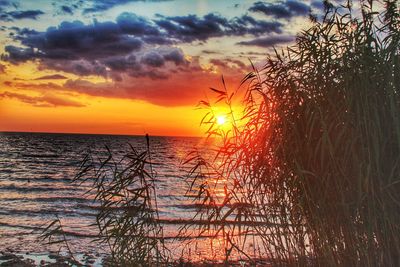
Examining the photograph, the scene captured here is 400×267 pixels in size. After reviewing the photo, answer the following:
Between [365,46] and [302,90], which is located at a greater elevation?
[365,46]

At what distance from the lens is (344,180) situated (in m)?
5.92

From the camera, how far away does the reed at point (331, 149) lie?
18.8ft

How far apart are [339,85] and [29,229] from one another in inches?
626

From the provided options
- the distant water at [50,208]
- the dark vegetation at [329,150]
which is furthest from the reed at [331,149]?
the distant water at [50,208]

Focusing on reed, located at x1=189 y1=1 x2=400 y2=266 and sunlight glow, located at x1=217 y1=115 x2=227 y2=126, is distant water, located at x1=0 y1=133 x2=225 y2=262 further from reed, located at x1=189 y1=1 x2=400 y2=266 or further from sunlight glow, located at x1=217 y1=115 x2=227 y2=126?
reed, located at x1=189 y1=1 x2=400 y2=266

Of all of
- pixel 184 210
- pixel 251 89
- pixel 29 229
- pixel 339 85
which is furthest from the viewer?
pixel 184 210

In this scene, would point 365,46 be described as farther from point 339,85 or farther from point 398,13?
point 398,13

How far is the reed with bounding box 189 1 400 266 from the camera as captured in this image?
5.74 meters

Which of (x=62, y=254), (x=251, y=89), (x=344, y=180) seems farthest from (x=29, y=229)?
(x=344, y=180)

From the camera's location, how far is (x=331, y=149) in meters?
5.70

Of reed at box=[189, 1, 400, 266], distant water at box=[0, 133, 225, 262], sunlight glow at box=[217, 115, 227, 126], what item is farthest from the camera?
distant water at box=[0, 133, 225, 262]

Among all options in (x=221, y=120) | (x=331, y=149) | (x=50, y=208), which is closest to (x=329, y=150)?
(x=331, y=149)

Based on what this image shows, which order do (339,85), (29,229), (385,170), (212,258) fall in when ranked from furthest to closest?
(29,229) < (212,258) < (339,85) < (385,170)

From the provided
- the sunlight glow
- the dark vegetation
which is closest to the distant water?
the sunlight glow
